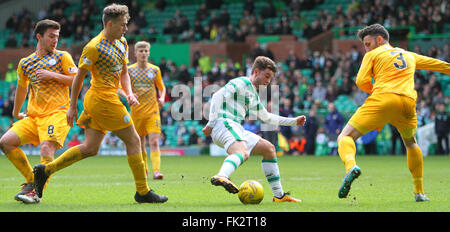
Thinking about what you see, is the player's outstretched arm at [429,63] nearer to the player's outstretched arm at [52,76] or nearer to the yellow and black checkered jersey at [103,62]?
the yellow and black checkered jersey at [103,62]

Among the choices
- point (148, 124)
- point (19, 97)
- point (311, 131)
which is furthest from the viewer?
point (311, 131)

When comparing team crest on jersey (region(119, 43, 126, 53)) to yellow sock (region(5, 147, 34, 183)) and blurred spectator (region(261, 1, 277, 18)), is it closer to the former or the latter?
yellow sock (region(5, 147, 34, 183))

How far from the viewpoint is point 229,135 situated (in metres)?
8.18

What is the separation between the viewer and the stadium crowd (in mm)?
23578

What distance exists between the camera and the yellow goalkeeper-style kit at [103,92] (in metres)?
7.91

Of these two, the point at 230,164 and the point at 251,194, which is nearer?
the point at 230,164

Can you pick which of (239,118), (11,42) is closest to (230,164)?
(239,118)

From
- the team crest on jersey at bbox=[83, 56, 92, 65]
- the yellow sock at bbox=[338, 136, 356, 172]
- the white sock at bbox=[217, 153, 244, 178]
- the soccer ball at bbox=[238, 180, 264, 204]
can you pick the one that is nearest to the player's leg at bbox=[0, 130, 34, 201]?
the team crest on jersey at bbox=[83, 56, 92, 65]

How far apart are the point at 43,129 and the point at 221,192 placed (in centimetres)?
266

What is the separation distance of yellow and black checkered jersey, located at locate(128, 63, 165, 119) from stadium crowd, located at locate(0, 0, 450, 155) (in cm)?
1079

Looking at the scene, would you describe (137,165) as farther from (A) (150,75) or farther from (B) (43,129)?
(A) (150,75)

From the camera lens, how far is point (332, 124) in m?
23.3

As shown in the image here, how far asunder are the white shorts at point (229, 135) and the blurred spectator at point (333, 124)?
1521 centimetres

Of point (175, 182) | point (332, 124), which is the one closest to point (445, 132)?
point (332, 124)
